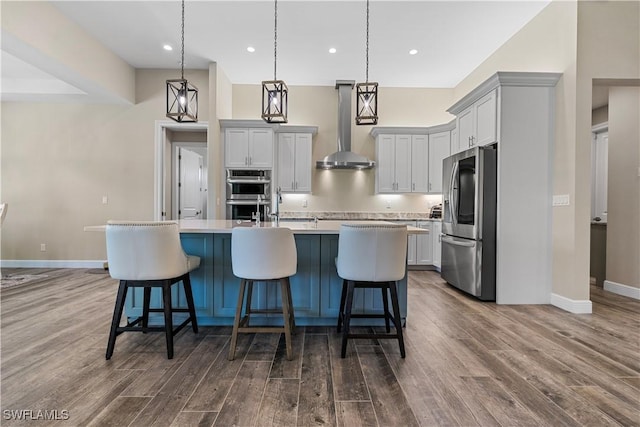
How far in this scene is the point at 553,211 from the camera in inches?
136

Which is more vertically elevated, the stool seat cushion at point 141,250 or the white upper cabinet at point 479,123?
the white upper cabinet at point 479,123

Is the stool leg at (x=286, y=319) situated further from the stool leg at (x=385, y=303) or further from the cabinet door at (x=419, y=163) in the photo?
the cabinet door at (x=419, y=163)

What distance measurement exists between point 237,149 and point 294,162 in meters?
1.03

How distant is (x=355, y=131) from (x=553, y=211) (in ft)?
11.7

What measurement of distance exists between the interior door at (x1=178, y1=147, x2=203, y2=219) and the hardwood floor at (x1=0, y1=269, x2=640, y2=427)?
3.67 meters

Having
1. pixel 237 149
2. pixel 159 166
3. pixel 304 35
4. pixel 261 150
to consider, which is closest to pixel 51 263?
pixel 159 166

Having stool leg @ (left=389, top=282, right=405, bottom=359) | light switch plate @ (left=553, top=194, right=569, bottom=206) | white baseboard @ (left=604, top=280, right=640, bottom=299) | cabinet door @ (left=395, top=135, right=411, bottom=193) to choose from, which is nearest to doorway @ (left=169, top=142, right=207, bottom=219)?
cabinet door @ (left=395, top=135, right=411, bottom=193)

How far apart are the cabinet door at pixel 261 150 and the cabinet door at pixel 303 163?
1.76ft

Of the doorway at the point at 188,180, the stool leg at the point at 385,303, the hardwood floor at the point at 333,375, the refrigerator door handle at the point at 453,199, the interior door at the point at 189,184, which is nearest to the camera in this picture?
the hardwood floor at the point at 333,375

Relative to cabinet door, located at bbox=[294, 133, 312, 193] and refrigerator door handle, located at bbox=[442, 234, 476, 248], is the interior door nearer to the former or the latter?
cabinet door, located at bbox=[294, 133, 312, 193]

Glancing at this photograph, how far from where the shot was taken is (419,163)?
5660 mm

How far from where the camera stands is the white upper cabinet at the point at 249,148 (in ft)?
17.3

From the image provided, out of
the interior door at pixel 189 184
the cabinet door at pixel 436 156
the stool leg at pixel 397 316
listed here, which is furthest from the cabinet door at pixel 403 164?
the interior door at pixel 189 184

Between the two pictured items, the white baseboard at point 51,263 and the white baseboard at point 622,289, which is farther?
the white baseboard at point 51,263
